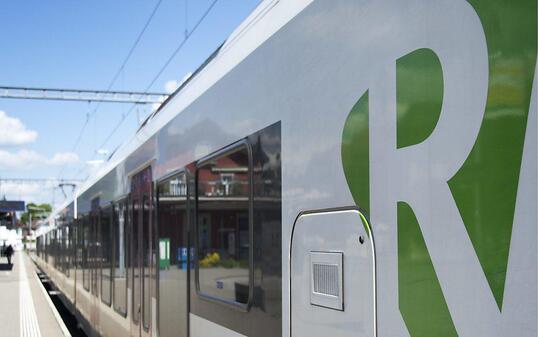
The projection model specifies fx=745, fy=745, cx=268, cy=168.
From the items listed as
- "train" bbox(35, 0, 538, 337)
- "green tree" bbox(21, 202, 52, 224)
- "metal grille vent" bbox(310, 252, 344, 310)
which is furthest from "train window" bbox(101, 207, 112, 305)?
"green tree" bbox(21, 202, 52, 224)

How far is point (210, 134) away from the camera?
4.93 m

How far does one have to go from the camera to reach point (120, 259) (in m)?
9.72

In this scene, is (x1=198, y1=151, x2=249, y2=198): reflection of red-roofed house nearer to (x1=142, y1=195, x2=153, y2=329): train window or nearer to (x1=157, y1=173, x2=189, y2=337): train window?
(x1=157, y1=173, x2=189, y2=337): train window

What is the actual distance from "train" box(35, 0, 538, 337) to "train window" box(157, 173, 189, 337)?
0.09 m

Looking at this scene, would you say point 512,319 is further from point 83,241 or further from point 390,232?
point 83,241

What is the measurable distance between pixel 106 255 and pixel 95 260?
5.75 feet

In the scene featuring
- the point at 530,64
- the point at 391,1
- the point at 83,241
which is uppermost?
the point at 391,1

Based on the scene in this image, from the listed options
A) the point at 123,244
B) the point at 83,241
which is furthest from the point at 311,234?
the point at 83,241

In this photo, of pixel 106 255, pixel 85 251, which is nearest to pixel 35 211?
pixel 85 251

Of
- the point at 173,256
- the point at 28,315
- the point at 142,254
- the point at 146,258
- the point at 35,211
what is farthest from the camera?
the point at 35,211

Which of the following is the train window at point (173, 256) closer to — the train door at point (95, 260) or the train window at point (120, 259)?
the train window at point (120, 259)

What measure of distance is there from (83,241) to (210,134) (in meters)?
11.5

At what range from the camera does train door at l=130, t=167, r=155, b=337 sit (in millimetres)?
7293

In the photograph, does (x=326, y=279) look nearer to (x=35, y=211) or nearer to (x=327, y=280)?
(x=327, y=280)
